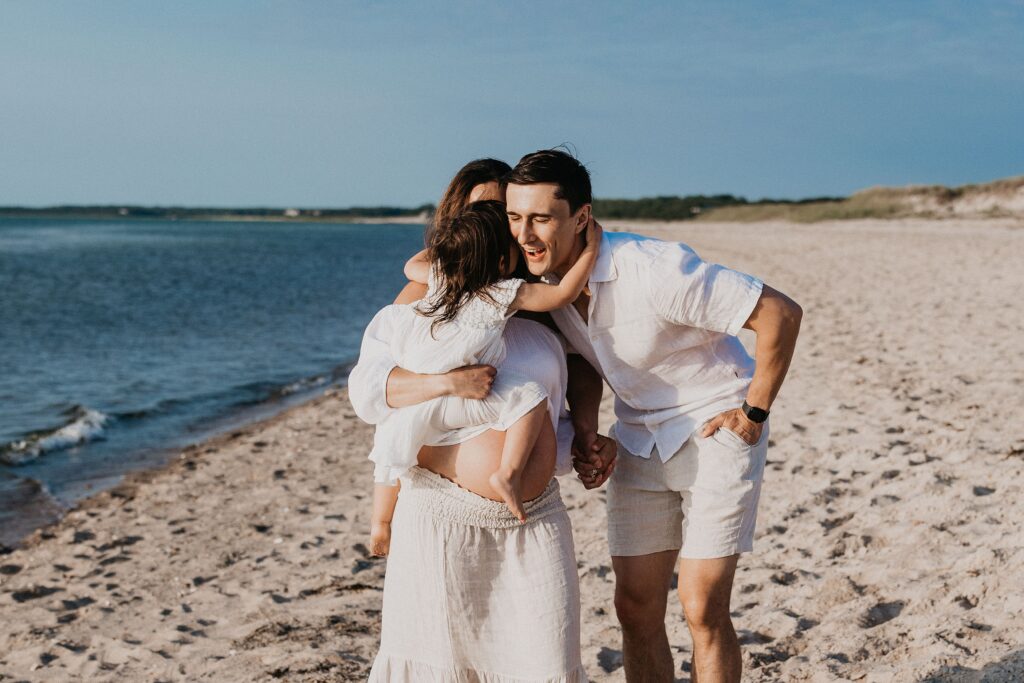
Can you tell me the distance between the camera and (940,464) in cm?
598

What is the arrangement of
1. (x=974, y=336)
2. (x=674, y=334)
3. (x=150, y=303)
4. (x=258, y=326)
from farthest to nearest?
(x=150, y=303), (x=258, y=326), (x=974, y=336), (x=674, y=334)

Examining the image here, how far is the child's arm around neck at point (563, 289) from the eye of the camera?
285 centimetres

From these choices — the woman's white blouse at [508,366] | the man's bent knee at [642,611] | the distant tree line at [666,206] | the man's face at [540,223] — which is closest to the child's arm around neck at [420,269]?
the woman's white blouse at [508,366]

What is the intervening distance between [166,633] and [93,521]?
3.12 meters

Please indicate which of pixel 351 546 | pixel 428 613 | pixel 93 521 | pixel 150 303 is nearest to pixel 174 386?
pixel 93 521

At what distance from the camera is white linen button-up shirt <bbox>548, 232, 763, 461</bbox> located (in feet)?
9.70

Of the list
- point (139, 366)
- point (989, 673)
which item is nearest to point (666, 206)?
point (139, 366)

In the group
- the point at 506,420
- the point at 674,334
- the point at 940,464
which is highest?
the point at 674,334

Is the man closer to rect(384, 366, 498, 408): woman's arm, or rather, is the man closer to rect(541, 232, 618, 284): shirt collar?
rect(541, 232, 618, 284): shirt collar

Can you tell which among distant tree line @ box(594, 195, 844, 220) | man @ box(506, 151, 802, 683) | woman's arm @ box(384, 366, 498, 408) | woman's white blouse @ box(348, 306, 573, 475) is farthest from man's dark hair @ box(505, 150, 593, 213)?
distant tree line @ box(594, 195, 844, 220)

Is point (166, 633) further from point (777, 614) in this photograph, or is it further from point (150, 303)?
point (150, 303)

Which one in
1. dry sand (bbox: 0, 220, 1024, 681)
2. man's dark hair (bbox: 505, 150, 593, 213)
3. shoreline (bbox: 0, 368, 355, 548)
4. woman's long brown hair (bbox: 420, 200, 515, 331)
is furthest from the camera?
shoreline (bbox: 0, 368, 355, 548)

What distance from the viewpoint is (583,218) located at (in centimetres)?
304

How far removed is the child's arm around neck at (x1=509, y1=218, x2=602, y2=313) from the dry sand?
2.08 meters
